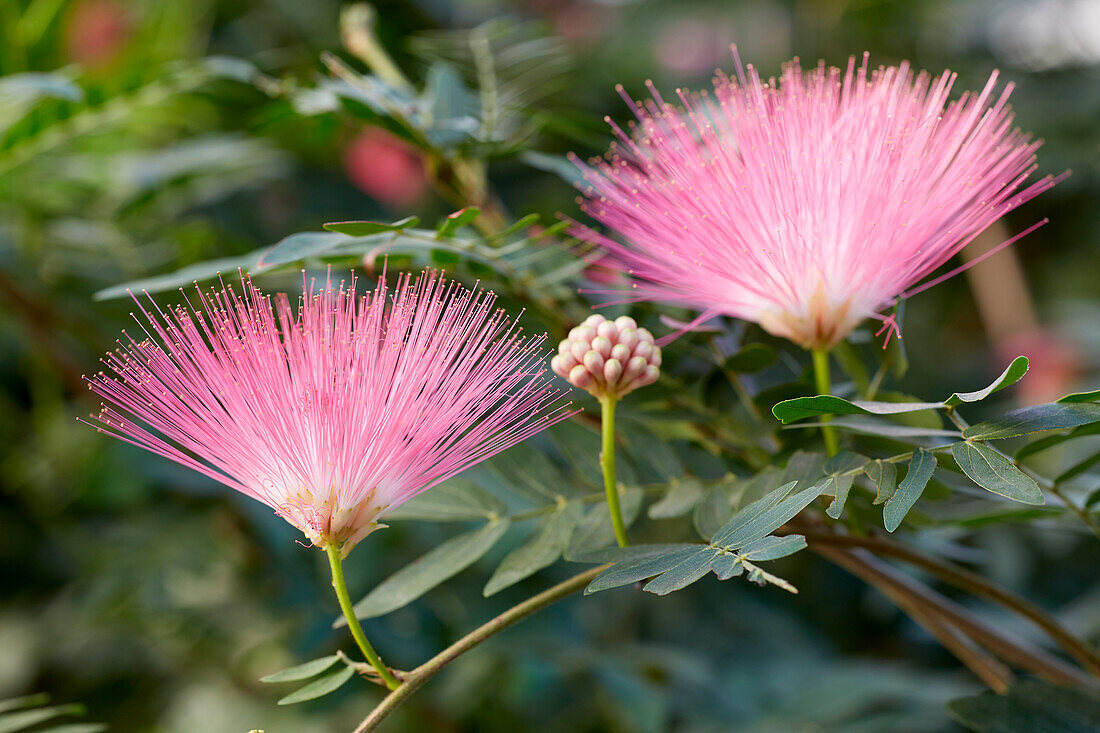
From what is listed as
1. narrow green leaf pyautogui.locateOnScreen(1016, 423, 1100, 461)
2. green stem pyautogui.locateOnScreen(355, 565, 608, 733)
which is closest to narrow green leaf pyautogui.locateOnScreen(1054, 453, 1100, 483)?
narrow green leaf pyautogui.locateOnScreen(1016, 423, 1100, 461)

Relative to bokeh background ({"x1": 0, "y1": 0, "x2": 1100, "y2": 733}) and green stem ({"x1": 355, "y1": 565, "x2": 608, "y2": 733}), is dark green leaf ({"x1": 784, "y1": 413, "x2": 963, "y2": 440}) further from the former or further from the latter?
bokeh background ({"x1": 0, "y1": 0, "x2": 1100, "y2": 733})

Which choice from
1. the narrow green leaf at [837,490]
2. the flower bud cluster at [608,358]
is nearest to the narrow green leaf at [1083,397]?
the narrow green leaf at [837,490]

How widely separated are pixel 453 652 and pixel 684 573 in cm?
13

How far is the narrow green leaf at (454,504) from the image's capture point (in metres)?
0.63

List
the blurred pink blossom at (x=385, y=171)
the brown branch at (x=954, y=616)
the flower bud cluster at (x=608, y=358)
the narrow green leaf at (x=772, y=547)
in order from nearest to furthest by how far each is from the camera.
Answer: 1. the narrow green leaf at (x=772, y=547)
2. the flower bud cluster at (x=608, y=358)
3. the brown branch at (x=954, y=616)
4. the blurred pink blossom at (x=385, y=171)

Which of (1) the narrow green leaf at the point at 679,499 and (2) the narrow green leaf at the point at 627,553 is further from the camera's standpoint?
(1) the narrow green leaf at the point at 679,499

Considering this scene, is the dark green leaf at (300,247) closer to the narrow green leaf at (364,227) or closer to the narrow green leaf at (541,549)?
the narrow green leaf at (364,227)

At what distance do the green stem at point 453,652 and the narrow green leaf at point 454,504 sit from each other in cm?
15

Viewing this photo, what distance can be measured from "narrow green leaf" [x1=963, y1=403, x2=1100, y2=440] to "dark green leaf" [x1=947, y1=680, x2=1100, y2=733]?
247 millimetres

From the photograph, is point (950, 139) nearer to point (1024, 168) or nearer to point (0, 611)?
point (1024, 168)

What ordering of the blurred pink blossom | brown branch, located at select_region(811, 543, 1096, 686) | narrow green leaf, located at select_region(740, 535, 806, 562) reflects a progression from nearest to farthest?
narrow green leaf, located at select_region(740, 535, 806, 562), brown branch, located at select_region(811, 543, 1096, 686), the blurred pink blossom

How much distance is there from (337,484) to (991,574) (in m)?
1.16

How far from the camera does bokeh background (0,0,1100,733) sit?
1.01 m

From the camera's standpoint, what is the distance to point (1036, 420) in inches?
19.2
